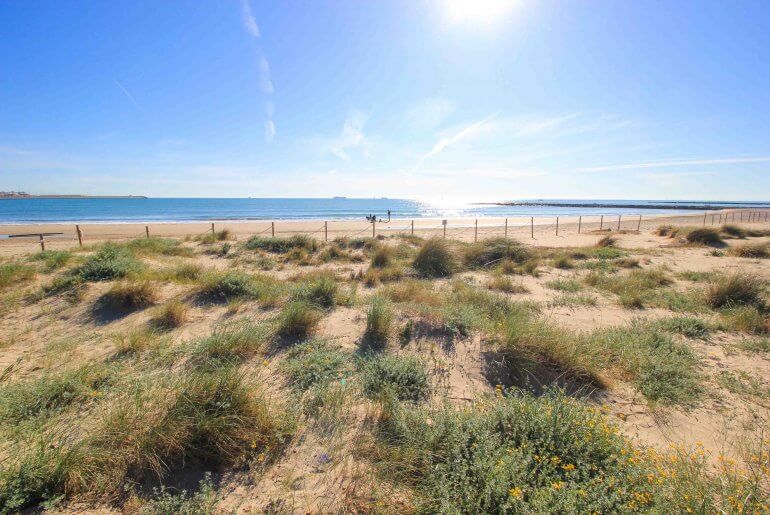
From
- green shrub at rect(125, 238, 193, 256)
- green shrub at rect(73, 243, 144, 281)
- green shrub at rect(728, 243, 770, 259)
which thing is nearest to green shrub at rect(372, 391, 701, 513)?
green shrub at rect(73, 243, 144, 281)

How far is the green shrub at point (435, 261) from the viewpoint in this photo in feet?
35.8

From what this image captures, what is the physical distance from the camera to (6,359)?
4.70m

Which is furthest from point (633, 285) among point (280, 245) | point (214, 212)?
point (214, 212)

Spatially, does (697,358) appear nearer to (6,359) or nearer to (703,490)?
(703,490)

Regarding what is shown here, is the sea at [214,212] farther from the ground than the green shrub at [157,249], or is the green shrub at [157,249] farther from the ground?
the sea at [214,212]

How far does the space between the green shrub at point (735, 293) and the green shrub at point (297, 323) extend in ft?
30.4

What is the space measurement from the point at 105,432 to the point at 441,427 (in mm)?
3122

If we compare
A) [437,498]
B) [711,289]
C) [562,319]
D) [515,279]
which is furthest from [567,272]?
[437,498]

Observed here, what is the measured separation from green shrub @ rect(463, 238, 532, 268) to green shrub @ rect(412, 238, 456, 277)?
3.98 feet

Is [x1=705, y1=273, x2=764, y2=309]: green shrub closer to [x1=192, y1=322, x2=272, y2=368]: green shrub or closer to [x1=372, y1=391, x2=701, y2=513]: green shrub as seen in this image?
[x1=372, y1=391, x2=701, y2=513]: green shrub

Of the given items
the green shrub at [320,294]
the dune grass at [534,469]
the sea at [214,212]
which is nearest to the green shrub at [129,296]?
the green shrub at [320,294]

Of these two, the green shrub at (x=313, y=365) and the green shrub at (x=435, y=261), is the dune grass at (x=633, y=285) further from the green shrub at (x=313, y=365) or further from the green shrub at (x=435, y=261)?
the green shrub at (x=313, y=365)

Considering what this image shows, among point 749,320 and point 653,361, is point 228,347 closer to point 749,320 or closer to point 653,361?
point 653,361

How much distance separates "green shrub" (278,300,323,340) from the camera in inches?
223
